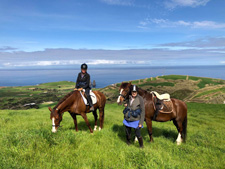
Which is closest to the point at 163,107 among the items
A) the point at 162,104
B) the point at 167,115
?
the point at 162,104

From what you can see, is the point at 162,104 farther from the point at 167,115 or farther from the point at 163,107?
the point at 167,115

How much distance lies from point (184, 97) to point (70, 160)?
27329 mm

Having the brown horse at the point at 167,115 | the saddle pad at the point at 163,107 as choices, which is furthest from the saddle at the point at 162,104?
the brown horse at the point at 167,115

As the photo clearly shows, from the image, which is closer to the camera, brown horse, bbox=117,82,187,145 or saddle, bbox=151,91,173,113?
brown horse, bbox=117,82,187,145

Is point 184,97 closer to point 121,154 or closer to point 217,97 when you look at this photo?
point 217,97

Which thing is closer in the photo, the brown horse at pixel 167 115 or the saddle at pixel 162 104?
Answer: the brown horse at pixel 167 115

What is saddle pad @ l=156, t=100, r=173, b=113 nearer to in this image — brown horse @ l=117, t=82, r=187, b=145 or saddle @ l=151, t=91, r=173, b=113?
saddle @ l=151, t=91, r=173, b=113

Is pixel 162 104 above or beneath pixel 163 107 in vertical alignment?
above

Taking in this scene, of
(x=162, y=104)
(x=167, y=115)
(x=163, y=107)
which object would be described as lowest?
(x=167, y=115)

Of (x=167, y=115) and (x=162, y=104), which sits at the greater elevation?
(x=162, y=104)

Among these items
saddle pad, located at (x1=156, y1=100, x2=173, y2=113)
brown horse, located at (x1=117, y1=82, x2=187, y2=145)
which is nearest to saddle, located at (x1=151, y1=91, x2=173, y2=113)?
saddle pad, located at (x1=156, y1=100, x2=173, y2=113)

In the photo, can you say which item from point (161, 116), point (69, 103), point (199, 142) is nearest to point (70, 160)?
point (69, 103)

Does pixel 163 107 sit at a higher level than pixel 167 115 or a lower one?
higher

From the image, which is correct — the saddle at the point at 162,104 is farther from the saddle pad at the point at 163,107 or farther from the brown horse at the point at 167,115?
the brown horse at the point at 167,115
